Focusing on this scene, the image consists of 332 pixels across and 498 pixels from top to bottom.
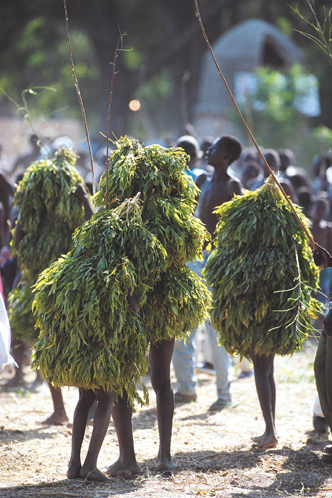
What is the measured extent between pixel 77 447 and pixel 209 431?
1.81 metres

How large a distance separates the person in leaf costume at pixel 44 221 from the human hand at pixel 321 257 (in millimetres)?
2198

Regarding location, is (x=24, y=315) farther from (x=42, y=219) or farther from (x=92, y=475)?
(x=92, y=475)

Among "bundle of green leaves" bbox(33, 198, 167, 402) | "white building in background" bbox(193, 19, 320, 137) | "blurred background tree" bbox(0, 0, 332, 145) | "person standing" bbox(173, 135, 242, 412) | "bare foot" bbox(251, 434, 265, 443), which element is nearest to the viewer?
"bundle of green leaves" bbox(33, 198, 167, 402)

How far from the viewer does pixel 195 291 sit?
4.12 meters

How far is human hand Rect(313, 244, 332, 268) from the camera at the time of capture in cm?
429

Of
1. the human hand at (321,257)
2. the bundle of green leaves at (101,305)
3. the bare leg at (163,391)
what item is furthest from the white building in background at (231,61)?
the bundle of green leaves at (101,305)

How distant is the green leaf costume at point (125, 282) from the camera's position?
144 inches

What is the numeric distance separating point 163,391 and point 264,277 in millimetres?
1170

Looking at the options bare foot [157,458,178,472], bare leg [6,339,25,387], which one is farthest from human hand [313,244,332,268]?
bare leg [6,339,25,387]

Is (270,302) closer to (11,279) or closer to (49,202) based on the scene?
(49,202)

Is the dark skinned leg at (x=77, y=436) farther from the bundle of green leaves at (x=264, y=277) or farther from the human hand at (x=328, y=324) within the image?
the human hand at (x=328, y=324)

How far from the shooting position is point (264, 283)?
15.3 ft

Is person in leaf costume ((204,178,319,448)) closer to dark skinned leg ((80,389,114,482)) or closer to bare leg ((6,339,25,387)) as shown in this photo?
dark skinned leg ((80,389,114,482))

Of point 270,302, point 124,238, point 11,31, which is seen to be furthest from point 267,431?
point 11,31
